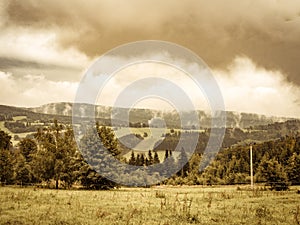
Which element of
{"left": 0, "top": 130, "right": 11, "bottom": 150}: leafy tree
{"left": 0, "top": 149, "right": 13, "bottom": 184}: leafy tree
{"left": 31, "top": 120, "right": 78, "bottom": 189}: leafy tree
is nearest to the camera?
{"left": 31, "top": 120, "right": 78, "bottom": 189}: leafy tree

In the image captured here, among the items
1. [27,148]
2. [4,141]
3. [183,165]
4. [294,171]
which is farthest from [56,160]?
[183,165]

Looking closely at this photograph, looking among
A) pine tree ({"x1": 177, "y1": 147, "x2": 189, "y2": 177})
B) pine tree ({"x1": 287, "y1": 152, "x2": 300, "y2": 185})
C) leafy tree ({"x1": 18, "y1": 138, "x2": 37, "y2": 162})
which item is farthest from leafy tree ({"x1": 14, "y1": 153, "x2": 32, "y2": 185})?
pine tree ({"x1": 177, "y1": 147, "x2": 189, "y2": 177})

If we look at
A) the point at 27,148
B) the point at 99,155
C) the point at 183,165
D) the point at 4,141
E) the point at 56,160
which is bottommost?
the point at 183,165

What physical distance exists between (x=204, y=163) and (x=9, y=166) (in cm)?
7675

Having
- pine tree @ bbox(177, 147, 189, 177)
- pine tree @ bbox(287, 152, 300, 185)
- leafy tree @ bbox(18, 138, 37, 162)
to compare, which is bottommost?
pine tree @ bbox(177, 147, 189, 177)

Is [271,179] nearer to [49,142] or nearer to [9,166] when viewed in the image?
[49,142]

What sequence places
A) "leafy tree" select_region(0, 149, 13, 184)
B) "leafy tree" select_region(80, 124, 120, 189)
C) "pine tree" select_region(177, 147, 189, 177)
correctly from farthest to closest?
"pine tree" select_region(177, 147, 189, 177), "leafy tree" select_region(0, 149, 13, 184), "leafy tree" select_region(80, 124, 120, 189)

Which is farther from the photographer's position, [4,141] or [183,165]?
[183,165]

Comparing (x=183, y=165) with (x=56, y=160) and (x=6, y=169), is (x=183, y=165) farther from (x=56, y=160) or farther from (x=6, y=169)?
(x=6, y=169)

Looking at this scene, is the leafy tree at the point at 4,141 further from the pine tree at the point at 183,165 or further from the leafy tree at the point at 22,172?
the pine tree at the point at 183,165

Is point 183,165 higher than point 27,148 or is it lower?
lower

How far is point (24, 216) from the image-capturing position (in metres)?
17.0

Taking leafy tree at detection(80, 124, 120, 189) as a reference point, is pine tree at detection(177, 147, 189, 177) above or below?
below

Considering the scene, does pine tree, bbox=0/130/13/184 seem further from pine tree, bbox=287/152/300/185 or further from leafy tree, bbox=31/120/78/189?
pine tree, bbox=287/152/300/185
